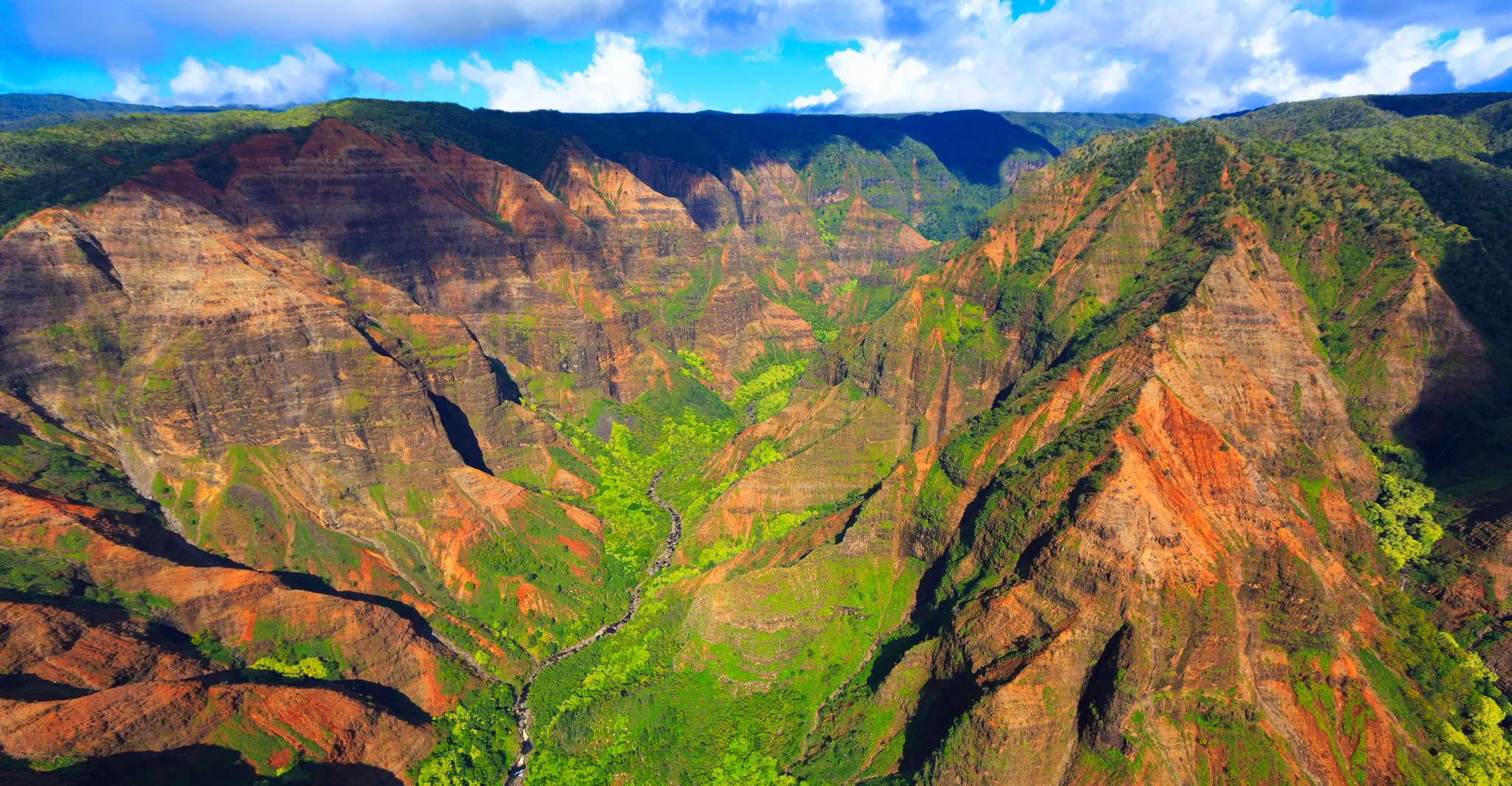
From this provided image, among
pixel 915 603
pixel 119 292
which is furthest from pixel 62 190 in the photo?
pixel 915 603

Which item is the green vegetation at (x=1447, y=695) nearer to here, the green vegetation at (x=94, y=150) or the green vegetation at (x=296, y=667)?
the green vegetation at (x=296, y=667)

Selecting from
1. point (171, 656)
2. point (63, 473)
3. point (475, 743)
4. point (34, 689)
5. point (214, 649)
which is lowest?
point (475, 743)

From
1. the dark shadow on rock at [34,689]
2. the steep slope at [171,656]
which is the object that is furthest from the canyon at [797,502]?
the dark shadow on rock at [34,689]

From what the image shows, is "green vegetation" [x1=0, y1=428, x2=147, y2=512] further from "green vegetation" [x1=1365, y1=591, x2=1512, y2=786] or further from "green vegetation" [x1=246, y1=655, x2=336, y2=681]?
"green vegetation" [x1=1365, y1=591, x2=1512, y2=786]

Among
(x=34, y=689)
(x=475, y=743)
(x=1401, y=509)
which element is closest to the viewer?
(x=34, y=689)

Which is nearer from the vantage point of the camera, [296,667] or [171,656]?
[171,656]

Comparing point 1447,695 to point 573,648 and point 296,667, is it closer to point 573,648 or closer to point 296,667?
point 573,648

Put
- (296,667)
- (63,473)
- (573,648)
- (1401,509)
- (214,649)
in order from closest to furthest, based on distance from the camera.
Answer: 1. (214,649)
2. (1401,509)
3. (296,667)
4. (63,473)
5. (573,648)

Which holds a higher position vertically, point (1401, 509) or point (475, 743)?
point (1401, 509)

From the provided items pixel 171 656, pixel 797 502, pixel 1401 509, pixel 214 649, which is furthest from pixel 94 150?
pixel 1401 509

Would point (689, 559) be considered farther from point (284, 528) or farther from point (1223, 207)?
point (1223, 207)
